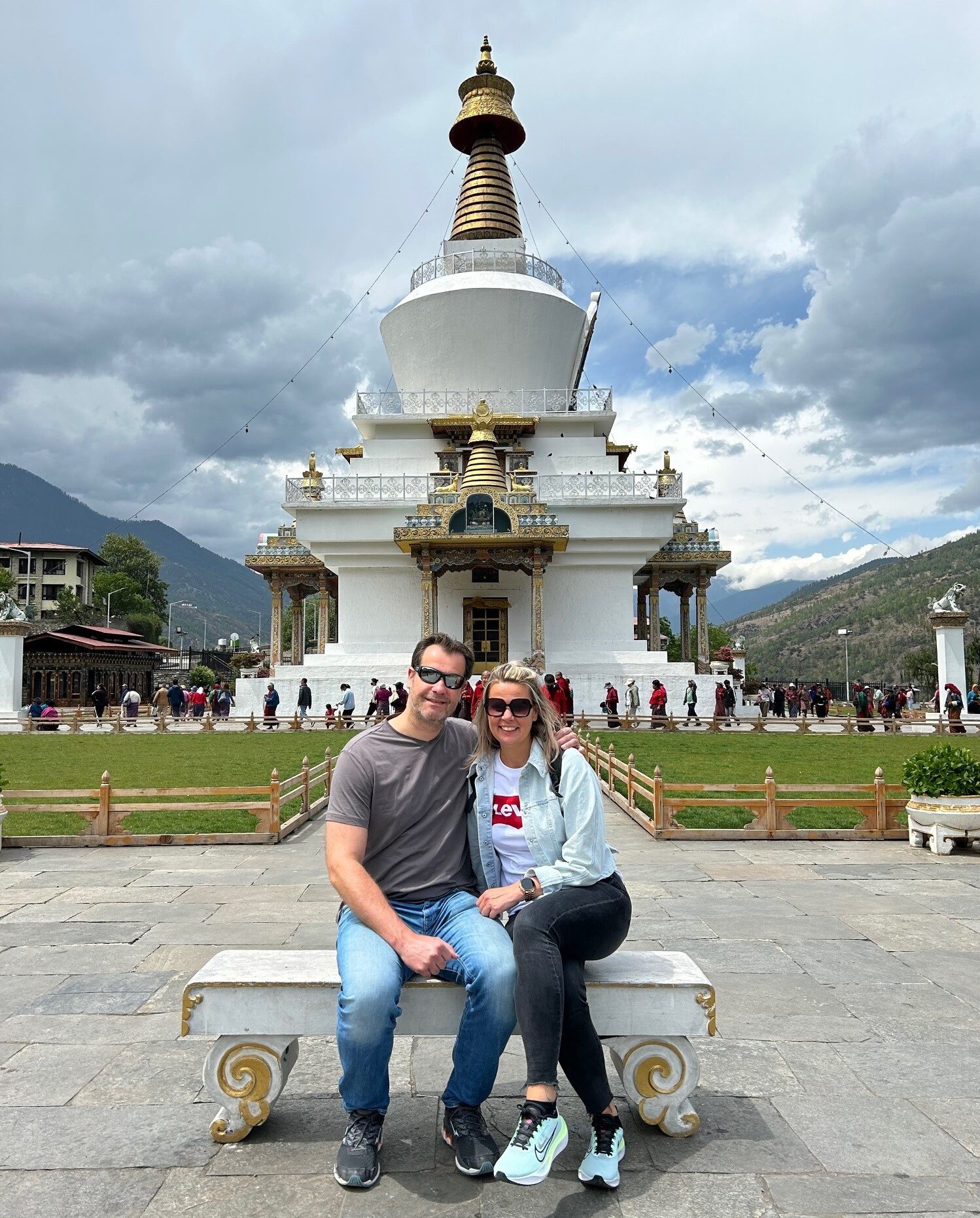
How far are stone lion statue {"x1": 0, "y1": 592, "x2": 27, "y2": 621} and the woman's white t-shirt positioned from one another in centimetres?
2864

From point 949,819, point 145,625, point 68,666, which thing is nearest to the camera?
point 949,819

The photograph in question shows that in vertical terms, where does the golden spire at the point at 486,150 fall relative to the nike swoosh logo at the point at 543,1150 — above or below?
above

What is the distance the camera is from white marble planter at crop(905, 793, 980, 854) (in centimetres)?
970

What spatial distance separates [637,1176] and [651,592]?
3411 centimetres

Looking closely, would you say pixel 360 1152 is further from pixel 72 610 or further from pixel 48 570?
pixel 48 570

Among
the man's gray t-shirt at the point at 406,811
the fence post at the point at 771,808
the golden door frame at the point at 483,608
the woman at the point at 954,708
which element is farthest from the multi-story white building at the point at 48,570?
the man's gray t-shirt at the point at 406,811

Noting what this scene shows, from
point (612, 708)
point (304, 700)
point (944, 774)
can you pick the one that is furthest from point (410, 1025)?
point (304, 700)

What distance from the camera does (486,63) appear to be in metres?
40.7

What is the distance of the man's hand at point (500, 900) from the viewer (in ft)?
12.2

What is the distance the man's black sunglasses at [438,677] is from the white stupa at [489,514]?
25.0 metres

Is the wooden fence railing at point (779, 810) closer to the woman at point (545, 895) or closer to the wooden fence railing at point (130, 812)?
the wooden fence railing at point (130, 812)

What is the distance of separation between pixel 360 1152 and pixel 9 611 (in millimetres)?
30035

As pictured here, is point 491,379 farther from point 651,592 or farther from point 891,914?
point 891,914

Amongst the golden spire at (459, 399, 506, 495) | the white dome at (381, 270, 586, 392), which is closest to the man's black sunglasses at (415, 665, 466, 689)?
the golden spire at (459, 399, 506, 495)
